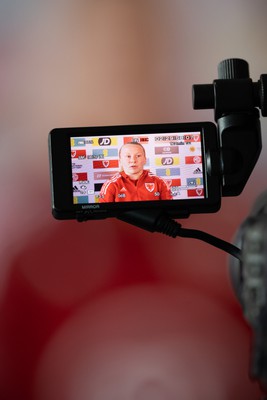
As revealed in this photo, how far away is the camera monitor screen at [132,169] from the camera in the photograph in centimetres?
76

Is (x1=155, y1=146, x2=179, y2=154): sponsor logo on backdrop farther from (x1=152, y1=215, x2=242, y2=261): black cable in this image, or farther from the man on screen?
(x1=152, y1=215, x2=242, y2=261): black cable

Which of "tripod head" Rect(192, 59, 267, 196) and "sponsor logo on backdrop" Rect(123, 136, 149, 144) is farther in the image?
"sponsor logo on backdrop" Rect(123, 136, 149, 144)

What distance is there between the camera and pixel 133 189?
2.59 feet

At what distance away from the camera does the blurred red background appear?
1.14 metres

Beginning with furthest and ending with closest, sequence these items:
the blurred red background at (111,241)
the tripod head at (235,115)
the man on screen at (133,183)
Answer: the blurred red background at (111,241) < the man on screen at (133,183) < the tripod head at (235,115)

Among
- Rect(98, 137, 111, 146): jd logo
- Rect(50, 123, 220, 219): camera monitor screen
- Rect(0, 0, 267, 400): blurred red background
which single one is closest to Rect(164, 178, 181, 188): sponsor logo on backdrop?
Rect(50, 123, 220, 219): camera monitor screen

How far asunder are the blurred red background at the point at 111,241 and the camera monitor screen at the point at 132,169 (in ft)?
1.24

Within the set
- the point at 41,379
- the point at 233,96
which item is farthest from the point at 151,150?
the point at 41,379

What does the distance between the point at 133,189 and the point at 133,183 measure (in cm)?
2

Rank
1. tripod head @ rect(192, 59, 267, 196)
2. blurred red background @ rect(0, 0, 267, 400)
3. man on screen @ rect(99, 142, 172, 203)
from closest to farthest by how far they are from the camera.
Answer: tripod head @ rect(192, 59, 267, 196) → man on screen @ rect(99, 142, 172, 203) → blurred red background @ rect(0, 0, 267, 400)

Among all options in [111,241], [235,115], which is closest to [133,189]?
[235,115]

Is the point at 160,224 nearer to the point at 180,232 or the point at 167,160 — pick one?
the point at 180,232

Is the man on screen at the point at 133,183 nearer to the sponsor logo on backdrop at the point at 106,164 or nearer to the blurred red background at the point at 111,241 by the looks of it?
the sponsor logo on backdrop at the point at 106,164

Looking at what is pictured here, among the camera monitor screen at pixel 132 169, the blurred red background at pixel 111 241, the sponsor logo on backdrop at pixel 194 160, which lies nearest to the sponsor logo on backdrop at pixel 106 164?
the camera monitor screen at pixel 132 169
